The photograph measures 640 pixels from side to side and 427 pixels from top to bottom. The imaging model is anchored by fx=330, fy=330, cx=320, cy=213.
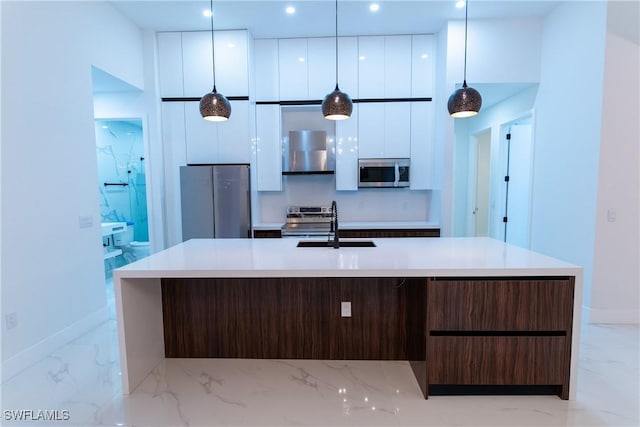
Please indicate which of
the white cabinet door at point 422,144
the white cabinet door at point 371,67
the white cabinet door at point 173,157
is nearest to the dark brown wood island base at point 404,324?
the white cabinet door at point 173,157

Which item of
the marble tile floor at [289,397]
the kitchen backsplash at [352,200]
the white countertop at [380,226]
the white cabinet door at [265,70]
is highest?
the white cabinet door at [265,70]

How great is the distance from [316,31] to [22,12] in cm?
284

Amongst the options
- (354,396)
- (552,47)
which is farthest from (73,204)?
(552,47)

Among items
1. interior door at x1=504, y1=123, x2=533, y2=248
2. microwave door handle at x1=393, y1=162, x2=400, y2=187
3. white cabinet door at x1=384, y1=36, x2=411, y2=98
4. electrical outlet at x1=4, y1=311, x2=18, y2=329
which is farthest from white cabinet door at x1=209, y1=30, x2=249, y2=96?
interior door at x1=504, y1=123, x2=533, y2=248

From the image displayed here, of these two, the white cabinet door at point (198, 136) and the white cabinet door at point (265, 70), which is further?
the white cabinet door at point (265, 70)

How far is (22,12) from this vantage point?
2.46 meters

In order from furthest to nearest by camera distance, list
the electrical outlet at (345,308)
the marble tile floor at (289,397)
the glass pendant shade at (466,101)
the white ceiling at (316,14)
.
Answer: the white ceiling at (316,14) < the electrical outlet at (345,308) < the glass pendant shade at (466,101) < the marble tile floor at (289,397)

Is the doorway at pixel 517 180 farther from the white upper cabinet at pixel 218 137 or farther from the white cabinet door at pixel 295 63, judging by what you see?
the white upper cabinet at pixel 218 137

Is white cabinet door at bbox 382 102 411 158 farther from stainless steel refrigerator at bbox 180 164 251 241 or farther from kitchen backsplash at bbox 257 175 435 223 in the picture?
stainless steel refrigerator at bbox 180 164 251 241

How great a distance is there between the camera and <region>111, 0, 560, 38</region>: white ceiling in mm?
3494

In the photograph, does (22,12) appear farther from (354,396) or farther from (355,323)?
(354,396)

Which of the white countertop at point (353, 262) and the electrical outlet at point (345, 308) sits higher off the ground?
the white countertop at point (353, 262)

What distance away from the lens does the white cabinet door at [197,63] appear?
4.09 m

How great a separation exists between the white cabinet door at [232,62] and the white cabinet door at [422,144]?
85.6 inches
